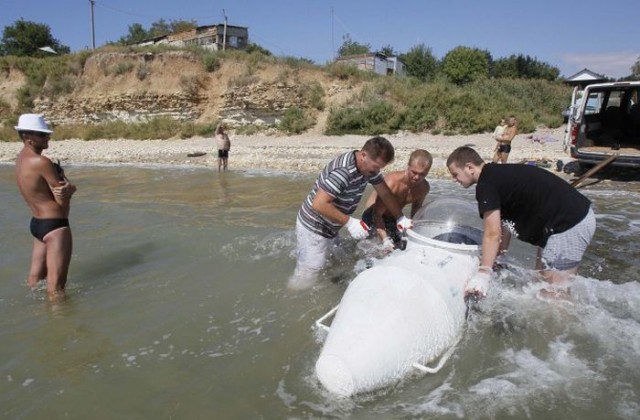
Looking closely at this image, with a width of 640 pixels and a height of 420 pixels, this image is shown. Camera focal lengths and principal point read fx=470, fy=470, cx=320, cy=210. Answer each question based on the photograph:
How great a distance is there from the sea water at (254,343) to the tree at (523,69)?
51392 millimetres

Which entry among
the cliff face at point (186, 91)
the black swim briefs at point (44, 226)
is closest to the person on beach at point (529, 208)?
the black swim briefs at point (44, 226)

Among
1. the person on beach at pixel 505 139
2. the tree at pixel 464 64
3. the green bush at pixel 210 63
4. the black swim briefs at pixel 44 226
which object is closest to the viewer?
the black swim briefs at pixel 44 226

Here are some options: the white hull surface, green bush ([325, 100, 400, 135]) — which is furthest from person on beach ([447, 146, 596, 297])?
green bush ([325, 100, 400, 135])

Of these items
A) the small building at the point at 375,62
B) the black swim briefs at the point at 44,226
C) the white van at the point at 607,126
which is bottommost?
the black swim briefs at the point at 44,226

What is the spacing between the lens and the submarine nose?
2596mm

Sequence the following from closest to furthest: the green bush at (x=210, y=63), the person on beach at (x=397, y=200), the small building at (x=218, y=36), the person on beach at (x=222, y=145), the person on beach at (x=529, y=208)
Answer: the person on beach at (x=529, y=208)
the person on beach at (x=397, y=200)
the person on beach at (x=222, y=145)
the green bush at (x=210, y=63)
the small building at (x=218, y=36)

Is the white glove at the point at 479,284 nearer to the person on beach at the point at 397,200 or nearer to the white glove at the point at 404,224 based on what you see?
the white glove at the point at 404,224

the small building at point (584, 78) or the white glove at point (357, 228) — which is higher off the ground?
the small building at point (584, 78)

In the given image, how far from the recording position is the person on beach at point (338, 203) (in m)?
4.04

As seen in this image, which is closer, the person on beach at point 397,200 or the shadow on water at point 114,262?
the person on beach at point 397,200

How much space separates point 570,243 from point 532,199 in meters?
0.47

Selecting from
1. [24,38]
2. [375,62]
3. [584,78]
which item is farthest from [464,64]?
[24,38]

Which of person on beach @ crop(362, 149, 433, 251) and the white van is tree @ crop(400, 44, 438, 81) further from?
person on beach @ crop(362, 149, 433, 251)

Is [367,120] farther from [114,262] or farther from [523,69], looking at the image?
[523,69]
